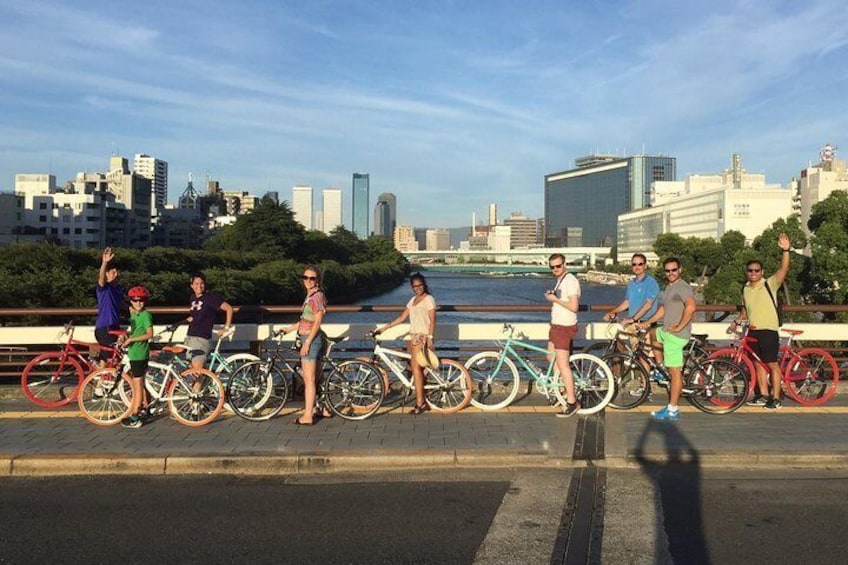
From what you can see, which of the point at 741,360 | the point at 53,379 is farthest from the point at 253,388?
the point at 741,360

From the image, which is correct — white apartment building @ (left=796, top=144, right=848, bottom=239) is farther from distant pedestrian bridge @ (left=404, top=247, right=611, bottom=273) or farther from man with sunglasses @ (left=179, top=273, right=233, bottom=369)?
man with sunglasses @ (left=179, top=273, right=233, bottom=369)

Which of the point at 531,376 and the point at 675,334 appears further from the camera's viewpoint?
the point at 531,376

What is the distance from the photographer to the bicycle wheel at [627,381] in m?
8.93

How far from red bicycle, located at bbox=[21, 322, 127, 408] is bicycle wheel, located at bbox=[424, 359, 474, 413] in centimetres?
367

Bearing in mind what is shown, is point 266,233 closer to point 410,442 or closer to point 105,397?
point 105,397

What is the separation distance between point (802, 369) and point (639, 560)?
19.5 ft

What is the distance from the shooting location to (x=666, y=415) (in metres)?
8.33

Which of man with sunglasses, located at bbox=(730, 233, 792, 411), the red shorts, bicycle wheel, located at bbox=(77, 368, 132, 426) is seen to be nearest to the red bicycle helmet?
bicycle wheel, located at bbox=(77, 368, 132, 426)

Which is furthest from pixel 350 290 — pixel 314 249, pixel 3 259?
pixel 3 259

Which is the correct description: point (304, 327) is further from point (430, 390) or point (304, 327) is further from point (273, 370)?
point (430, 390)

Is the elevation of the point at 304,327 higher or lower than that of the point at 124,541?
higher

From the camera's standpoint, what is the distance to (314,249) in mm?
119625

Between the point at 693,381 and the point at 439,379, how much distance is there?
10.1ft

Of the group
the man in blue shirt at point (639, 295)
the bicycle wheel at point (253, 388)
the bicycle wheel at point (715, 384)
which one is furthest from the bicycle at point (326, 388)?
the bicycle wheel at point (715, 384)
